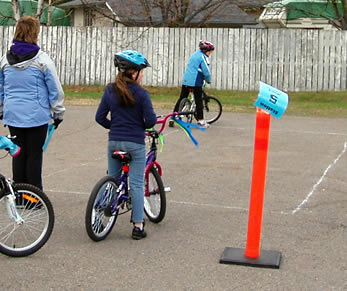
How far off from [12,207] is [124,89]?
144 centimetres

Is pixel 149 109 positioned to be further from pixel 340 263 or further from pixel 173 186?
pixel 173 186

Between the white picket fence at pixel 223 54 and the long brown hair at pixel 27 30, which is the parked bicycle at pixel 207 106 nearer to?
the white picket fence at pixel 223 54

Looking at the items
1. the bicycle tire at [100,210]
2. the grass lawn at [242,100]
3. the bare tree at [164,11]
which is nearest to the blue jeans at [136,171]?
the bicycle tire at [100,210]

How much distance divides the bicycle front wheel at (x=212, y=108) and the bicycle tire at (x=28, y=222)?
357 inches

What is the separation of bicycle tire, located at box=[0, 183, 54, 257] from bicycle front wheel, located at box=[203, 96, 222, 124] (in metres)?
9.07

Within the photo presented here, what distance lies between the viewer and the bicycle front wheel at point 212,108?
49.5ft

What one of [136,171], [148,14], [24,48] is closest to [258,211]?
[136,171]

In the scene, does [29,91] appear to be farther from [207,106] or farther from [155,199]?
[207,106]

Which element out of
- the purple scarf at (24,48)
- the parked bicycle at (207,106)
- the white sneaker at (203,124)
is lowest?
the white sneaker at (203,124)

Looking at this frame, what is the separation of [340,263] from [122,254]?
1847 mm

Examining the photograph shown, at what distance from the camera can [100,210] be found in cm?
658

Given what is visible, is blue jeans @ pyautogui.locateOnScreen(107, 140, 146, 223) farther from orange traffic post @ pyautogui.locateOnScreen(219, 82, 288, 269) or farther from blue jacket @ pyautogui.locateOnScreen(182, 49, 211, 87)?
blue jacket @ pyautogui.locateOnScreen(182, 49, 211, 87)

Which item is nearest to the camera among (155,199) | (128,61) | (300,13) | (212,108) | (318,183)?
(128,61)

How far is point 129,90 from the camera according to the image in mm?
6570
